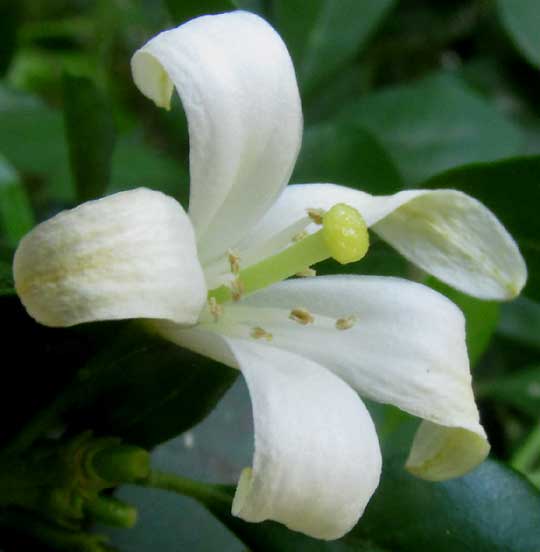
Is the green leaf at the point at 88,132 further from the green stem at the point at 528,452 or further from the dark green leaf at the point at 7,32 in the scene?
the green stem at the point at 528,452

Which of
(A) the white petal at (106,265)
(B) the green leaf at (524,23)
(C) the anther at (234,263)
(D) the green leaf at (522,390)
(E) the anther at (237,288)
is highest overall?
(A) the white petal at (106,265)

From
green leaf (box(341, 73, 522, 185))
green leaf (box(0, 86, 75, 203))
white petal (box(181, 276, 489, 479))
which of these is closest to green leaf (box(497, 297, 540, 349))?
green leaf (box(341, 73, 522, 185))

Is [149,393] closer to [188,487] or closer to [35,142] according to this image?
[188,487]

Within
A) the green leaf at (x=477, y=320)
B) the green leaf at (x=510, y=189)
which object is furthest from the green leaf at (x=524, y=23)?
the green leaf at (x=510, y=189)

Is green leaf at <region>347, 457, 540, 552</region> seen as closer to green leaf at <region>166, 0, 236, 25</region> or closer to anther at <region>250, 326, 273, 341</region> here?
anther at <region>250, 326, 273, 341</region>

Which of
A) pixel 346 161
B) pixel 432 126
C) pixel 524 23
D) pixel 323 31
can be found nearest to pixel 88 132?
pixel 346 161
